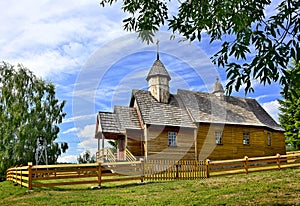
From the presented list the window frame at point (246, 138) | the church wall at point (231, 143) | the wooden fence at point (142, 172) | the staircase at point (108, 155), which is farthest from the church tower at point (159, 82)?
the wooden fence at point (142, 172)

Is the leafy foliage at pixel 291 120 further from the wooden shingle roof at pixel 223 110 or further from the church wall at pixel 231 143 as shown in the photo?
the church wall at pixel 231 143

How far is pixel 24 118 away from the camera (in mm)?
30750

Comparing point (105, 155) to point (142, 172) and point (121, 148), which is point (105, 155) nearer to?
point (121, 148)

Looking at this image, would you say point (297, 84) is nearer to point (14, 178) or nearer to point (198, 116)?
point (14, 178)

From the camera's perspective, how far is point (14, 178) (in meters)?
20.9

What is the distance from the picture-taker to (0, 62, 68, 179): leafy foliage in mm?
29872

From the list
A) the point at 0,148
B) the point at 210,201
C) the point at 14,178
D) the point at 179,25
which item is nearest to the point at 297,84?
the point at 179,25

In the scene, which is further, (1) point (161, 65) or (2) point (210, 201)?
(1) point (161, 65)

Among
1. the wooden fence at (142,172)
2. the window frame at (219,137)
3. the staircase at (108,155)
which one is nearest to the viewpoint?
the wooden fence at (142,172)

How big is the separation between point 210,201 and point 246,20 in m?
6.04

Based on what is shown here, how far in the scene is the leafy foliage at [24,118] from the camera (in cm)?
2987

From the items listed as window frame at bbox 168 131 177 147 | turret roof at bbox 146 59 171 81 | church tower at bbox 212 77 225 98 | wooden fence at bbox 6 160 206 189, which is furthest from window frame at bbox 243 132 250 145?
wooden fence at bbox 6 160 206 189

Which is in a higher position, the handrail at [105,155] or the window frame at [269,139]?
the window frame at [269,139]

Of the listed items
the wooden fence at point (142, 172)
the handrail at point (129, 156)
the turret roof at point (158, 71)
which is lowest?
the wooden fence at point (142, 172)
